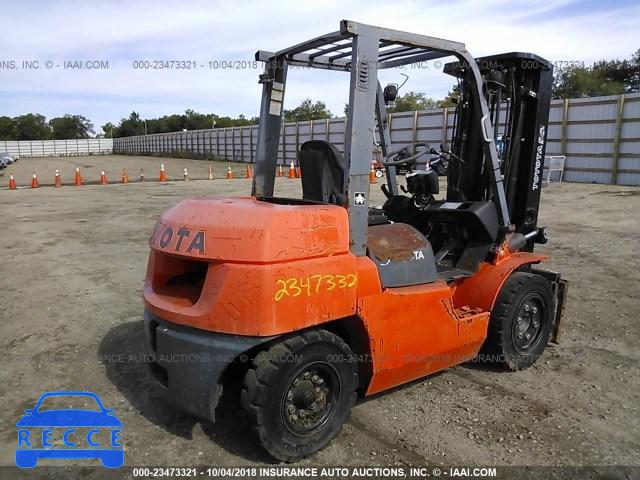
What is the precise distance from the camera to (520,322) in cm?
430

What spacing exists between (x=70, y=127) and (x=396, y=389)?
10525 cm

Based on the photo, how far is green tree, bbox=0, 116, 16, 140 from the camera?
8531 cm

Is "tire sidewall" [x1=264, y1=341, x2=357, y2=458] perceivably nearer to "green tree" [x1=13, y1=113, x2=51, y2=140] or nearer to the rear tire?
the rear tire

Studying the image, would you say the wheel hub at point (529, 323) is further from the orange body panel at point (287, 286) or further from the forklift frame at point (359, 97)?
the orange body panel at point (287, 286)

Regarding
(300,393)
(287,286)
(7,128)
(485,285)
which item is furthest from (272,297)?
(7,128)

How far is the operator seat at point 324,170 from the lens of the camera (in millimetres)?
3453

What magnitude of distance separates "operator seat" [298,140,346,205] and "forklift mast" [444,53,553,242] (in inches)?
57.6

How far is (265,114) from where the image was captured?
4.07m

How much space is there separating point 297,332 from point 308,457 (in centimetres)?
74

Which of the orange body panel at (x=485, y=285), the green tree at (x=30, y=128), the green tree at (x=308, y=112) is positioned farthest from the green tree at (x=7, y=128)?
the orange body panel at (x=485, y=285)

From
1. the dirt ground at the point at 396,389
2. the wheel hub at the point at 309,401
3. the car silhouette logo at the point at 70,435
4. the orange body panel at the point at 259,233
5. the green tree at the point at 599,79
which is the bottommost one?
the car silhouette logo at the point at 70,435

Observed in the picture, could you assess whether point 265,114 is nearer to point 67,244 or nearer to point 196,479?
point 196,479

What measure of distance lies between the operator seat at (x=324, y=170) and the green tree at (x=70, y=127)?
102 meters

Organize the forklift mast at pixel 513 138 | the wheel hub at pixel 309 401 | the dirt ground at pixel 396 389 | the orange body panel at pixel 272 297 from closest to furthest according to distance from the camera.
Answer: the orange body panel at pixel 272 297 → the wheel hub at pixel 309 401 → the dirt ground at pixel 396 389 → the forklift mast at pixel 513 138
